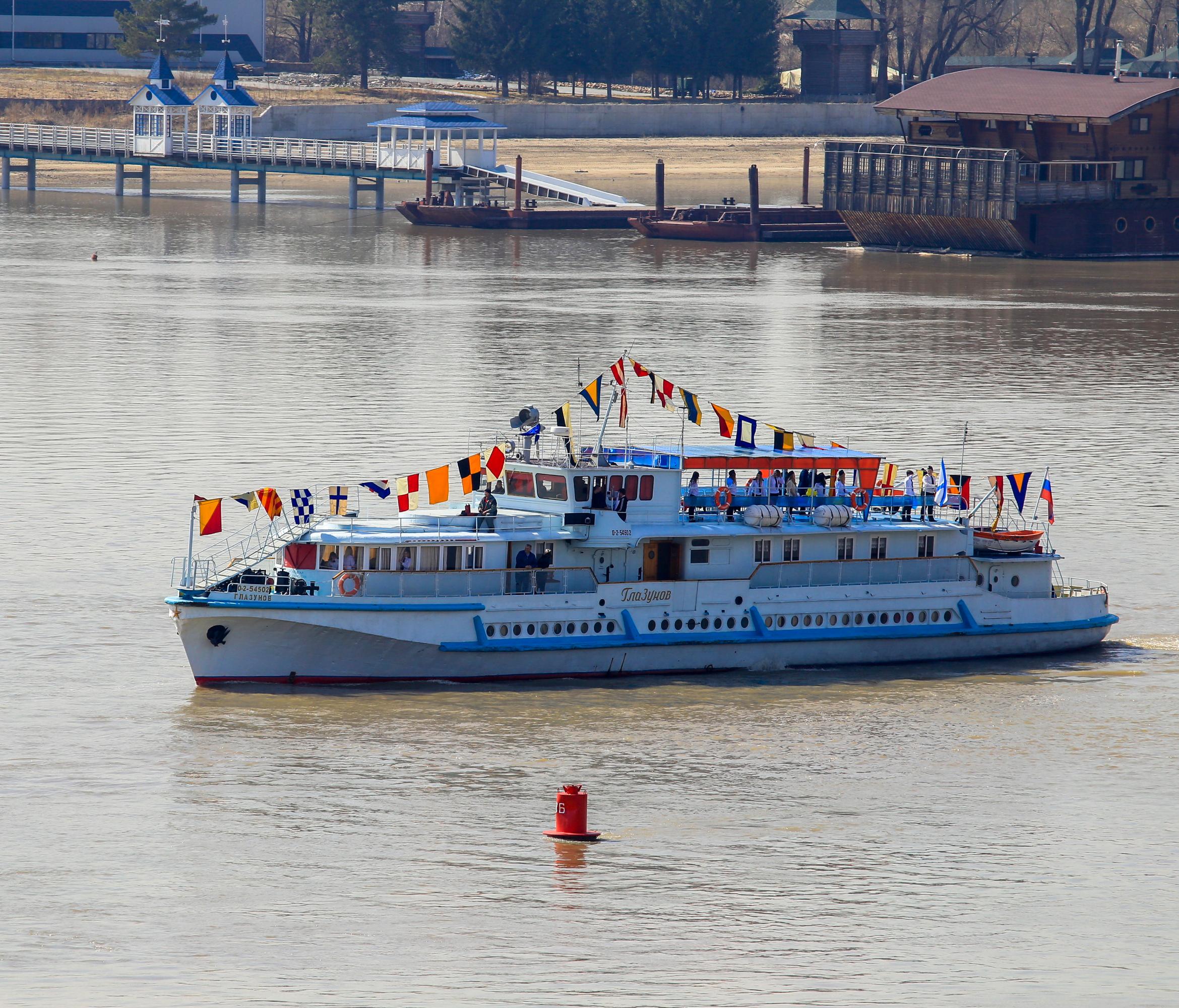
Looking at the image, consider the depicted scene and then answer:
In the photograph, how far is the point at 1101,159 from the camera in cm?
11019

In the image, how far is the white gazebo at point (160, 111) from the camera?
136750 mm

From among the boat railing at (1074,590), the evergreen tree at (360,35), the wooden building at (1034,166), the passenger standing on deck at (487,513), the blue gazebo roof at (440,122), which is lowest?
the boat railing at (1074,590)

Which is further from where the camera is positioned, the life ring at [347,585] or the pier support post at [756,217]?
the pier support post at [756,217]

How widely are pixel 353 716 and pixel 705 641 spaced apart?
6.49 metres

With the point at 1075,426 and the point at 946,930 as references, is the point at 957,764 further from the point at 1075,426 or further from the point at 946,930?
the point at 1075,426

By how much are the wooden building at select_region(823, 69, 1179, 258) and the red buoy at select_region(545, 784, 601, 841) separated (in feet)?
282

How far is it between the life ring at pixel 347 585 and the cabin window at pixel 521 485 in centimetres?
364

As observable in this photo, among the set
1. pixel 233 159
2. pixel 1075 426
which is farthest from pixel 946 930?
pixel 233 159

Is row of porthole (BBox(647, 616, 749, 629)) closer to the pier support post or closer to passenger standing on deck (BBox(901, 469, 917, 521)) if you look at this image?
passenger standing on deck (BBox(901, 469, 917, 521))

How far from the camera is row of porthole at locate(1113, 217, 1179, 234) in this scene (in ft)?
369

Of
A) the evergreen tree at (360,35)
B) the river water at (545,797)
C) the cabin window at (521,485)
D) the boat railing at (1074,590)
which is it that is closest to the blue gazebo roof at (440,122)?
the evergreen tree at (360,35)

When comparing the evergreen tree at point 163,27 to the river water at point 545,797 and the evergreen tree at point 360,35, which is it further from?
the river water at point 545,797

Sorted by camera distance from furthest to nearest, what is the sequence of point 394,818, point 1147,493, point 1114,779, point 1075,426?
point 1075,426, point 1147,493, point 1114,779, point 394,818

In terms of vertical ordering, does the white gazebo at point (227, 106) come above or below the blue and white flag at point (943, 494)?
above
